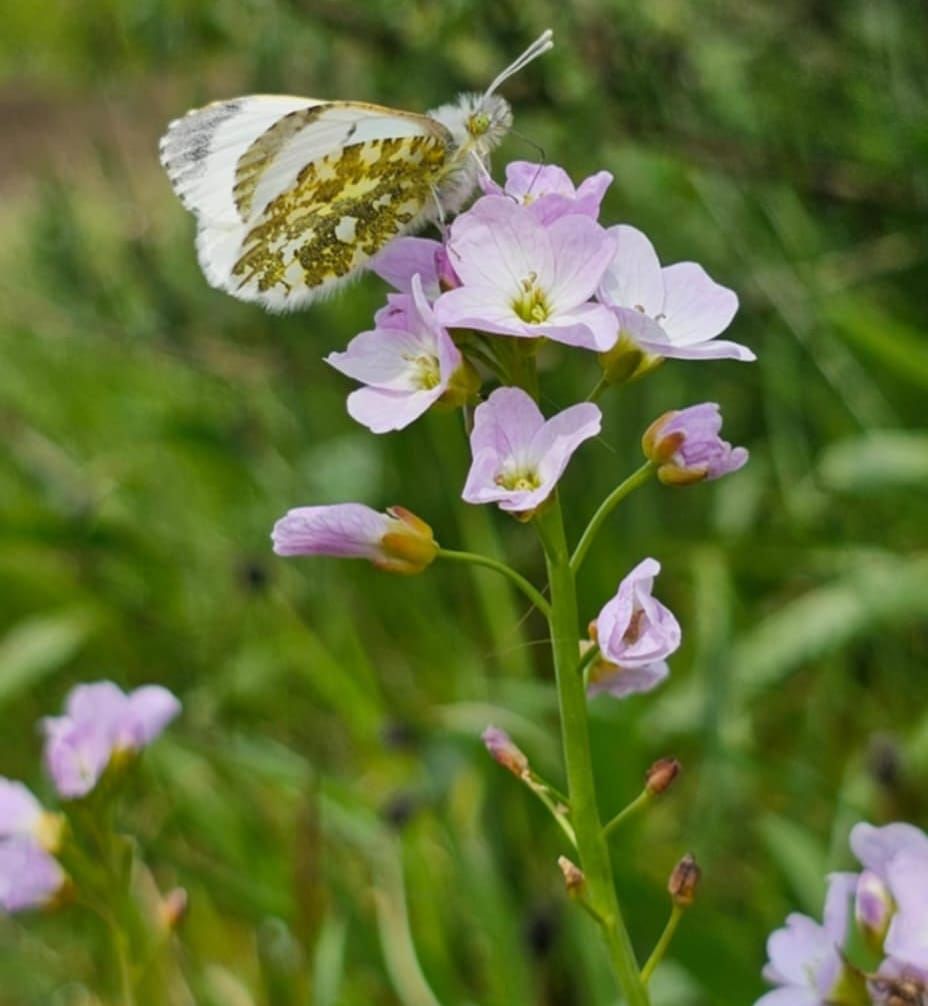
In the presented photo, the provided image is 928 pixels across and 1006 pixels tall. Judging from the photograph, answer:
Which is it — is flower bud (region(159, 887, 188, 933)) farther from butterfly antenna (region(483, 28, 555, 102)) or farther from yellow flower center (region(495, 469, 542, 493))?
butterfly antenna (region(483, 28, 555, 102))

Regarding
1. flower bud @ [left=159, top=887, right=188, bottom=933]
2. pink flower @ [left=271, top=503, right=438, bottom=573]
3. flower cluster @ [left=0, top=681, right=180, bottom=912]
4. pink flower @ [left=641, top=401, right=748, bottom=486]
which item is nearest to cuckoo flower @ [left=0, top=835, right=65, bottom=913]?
flower cluster @ [left=0, top=681, right=180, bottom=912]

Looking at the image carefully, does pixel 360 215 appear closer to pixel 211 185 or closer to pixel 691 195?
pixel 211 185

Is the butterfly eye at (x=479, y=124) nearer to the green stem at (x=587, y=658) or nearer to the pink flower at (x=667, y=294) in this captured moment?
the pink flower at (x=667, y=294)

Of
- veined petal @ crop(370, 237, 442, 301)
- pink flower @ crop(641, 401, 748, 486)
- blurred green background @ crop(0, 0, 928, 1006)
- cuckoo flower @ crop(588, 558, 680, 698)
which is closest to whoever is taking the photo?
cuckoo flower @ crop(588, 558, 680, 698)

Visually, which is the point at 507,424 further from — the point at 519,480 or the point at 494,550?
the point at 494,550

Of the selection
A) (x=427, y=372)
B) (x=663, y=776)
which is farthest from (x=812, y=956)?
(x=427, y=372)

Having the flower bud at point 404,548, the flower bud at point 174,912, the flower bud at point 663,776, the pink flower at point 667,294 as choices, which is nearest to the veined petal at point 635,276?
the pink flower at point 667,294
